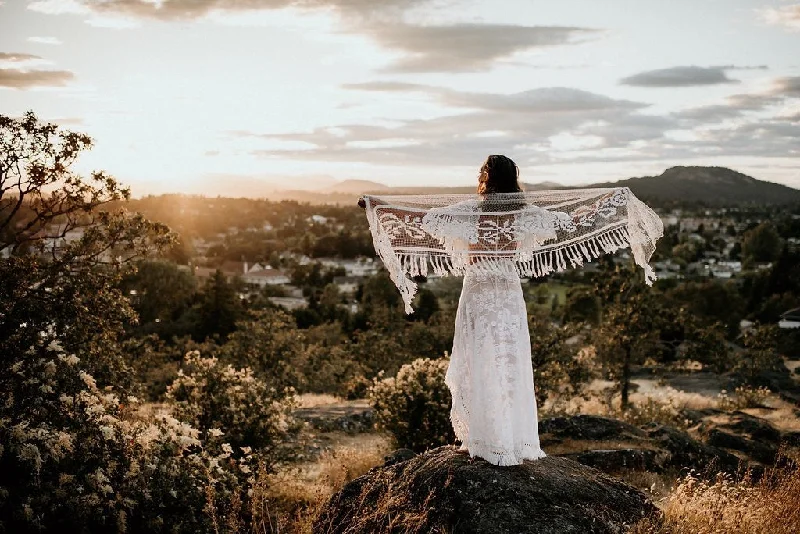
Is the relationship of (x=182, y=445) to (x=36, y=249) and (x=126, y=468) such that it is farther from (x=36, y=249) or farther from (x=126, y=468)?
(x=36, y=249)

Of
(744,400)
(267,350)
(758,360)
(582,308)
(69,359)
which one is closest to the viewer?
(69,359)

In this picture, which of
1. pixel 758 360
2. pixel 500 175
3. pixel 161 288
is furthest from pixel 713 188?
pixel 500 175

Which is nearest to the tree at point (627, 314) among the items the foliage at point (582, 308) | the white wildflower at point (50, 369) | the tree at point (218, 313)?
the white wildflower at point (50, 369)

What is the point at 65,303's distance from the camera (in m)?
7.33

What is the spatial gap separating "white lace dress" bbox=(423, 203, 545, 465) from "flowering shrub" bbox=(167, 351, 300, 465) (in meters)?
3.49

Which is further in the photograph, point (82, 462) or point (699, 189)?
point (699, 189)

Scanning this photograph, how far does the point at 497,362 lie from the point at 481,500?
4.05 ft

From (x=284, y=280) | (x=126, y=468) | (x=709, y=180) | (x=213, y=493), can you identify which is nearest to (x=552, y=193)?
(x=213, y=493)

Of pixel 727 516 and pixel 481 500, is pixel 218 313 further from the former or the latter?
pixel 727 516

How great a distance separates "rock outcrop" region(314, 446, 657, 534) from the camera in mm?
5074

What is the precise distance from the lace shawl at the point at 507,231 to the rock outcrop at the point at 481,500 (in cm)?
150

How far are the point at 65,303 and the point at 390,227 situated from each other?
388cm

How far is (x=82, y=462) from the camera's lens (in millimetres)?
5695

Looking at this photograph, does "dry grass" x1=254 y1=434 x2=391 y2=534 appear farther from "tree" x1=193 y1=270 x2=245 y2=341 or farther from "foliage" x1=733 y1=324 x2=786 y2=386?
"tree" x1=193 y1=270 x2=245 y2=341
